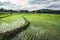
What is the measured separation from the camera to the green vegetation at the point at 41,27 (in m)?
2.46

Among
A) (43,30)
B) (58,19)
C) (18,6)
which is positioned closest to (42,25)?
(43,30)

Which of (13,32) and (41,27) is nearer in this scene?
(13,32)

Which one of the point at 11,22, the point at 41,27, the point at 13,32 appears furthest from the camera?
the point at 11,22

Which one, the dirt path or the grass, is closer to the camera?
the dirt path

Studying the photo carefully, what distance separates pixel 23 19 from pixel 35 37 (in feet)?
1.93

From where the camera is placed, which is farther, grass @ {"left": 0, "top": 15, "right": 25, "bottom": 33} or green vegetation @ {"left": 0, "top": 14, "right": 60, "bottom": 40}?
grass @ {"left": 0, "top": 15, "right": 25, "bottom": 33}

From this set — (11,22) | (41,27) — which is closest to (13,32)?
(11,22)

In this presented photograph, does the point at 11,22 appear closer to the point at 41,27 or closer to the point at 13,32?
the point at 13,32

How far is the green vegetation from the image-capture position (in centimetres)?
246

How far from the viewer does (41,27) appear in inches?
106

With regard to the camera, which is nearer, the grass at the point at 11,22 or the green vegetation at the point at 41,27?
the green vegetation at the point at 41,27

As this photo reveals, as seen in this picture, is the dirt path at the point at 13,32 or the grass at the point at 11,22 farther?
the grass at the point at 11,22

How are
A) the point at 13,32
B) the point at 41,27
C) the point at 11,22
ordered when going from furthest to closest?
1. the point at 11,22
2. the point at 41,27
3. the point at 13,32

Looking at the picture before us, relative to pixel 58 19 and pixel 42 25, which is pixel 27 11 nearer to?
pixel 42 25
